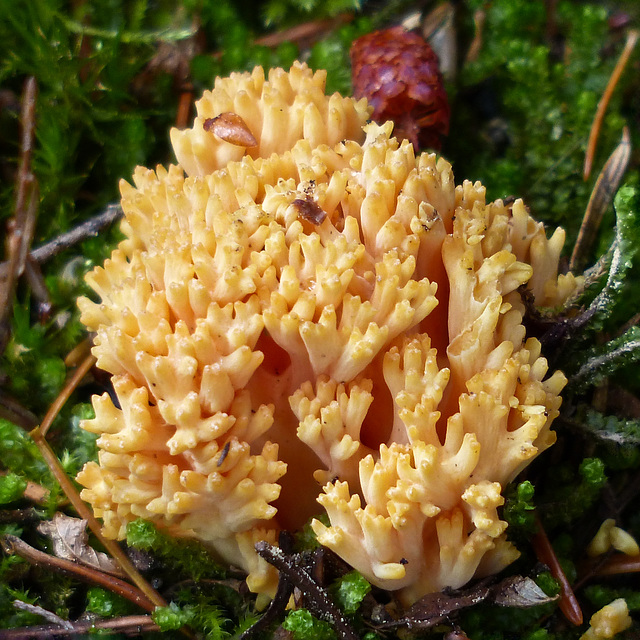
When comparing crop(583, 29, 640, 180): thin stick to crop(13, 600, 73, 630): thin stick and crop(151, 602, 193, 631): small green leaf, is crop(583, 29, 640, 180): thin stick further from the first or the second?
crop(13, 600, 73, 630): thin stick

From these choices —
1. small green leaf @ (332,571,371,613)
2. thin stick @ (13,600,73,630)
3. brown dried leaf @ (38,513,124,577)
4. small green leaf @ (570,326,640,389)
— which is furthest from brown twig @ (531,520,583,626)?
thin stick @ (13,600,73,630)

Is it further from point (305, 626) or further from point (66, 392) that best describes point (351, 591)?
point (66, 392)

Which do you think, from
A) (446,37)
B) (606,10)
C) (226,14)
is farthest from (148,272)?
(606,10)

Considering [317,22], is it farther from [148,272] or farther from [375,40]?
[148,272]

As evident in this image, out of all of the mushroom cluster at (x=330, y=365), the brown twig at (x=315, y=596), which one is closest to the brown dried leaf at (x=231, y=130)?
the mushroom cluster at (x=330, y=365)

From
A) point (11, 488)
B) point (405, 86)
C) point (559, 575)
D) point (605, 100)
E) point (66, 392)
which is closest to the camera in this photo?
point (559, 575)

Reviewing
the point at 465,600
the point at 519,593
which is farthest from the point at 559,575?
the point at 465,600

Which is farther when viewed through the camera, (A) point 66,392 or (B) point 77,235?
(B) point 77,235
